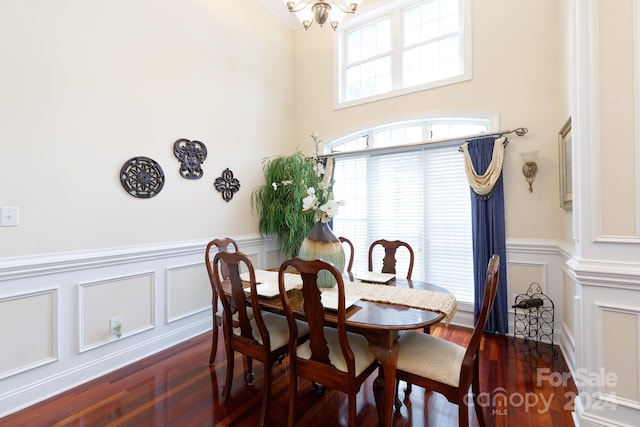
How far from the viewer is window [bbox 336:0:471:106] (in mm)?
3412

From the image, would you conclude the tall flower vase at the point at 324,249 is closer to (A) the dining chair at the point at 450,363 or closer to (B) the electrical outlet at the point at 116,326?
(A) the dining chair at the point at 450,363

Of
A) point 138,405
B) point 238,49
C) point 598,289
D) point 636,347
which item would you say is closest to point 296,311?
point 138,405

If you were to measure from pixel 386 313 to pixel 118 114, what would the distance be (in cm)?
270

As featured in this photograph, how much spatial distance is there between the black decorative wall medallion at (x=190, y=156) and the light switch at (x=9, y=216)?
1.28 m

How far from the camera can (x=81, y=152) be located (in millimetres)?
2303

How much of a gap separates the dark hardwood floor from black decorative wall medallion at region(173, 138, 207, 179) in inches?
72.4

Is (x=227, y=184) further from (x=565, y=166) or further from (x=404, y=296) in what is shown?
(x=565, y=166)

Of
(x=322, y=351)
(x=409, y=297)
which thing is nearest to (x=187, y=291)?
(x=322, y=351)

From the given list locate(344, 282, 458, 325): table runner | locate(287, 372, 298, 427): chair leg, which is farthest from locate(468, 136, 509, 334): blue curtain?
locate(287, 372, 298, 427): chair leg

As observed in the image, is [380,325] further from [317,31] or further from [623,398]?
[317,31]

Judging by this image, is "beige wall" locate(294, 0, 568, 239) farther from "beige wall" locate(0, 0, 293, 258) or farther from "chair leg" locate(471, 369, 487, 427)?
"beige wall" locate(0, 0, 293, 258)

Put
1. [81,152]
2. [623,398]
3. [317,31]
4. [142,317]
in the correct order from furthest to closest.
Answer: [317,31]
[142,317]
[81,152]
[623,398]

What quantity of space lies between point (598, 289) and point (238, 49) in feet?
13.5

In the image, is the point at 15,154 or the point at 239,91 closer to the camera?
the point at 15,154
